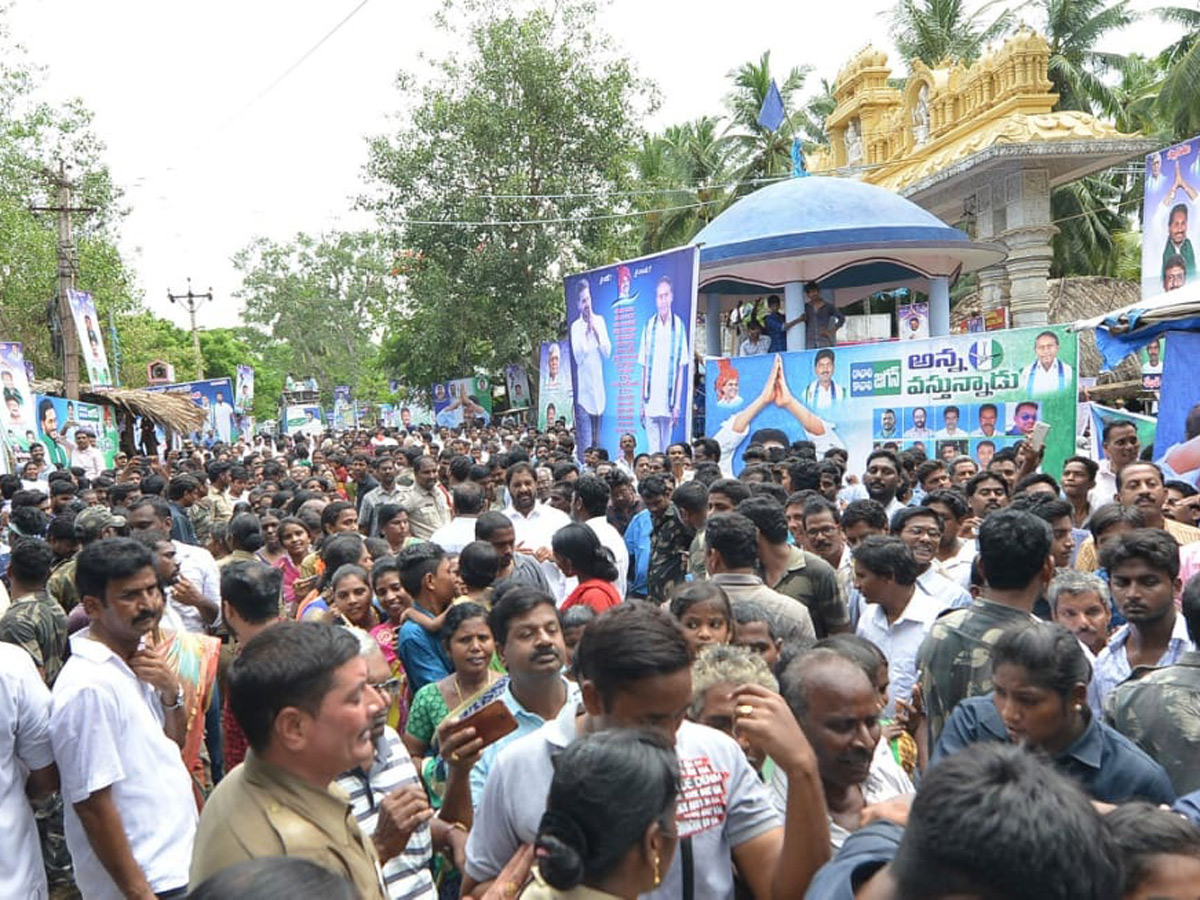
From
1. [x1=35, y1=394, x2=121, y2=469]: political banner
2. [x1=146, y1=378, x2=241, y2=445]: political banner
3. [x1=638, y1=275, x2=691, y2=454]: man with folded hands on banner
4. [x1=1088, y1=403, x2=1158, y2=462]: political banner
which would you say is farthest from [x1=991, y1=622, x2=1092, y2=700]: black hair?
[x1=146, y1=378, x2=241, y2=445]: political banner

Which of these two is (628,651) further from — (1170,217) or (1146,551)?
(1170,217)

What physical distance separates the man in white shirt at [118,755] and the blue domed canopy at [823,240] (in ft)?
46.6

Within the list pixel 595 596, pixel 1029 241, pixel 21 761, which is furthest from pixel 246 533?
pixel 1029 241

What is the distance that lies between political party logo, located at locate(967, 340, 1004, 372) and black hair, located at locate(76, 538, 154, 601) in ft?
30.9

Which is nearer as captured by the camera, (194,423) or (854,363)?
(854,363)

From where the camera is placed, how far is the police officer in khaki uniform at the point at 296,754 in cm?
213

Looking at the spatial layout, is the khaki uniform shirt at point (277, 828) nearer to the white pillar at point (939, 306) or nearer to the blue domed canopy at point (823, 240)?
the blue domed canopy at point (823, 240)

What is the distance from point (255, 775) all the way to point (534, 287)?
28.3 m

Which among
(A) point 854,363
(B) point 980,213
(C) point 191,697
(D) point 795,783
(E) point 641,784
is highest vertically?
(B) point 980,213

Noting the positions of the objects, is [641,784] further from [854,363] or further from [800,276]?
[800,276]

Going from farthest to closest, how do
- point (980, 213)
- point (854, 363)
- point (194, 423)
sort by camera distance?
point (194, 423), point (980, 213), point (854, 363)

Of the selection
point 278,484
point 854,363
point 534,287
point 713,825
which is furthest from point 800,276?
point 713,825

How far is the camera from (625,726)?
234cm

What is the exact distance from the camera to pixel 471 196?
2891cm
